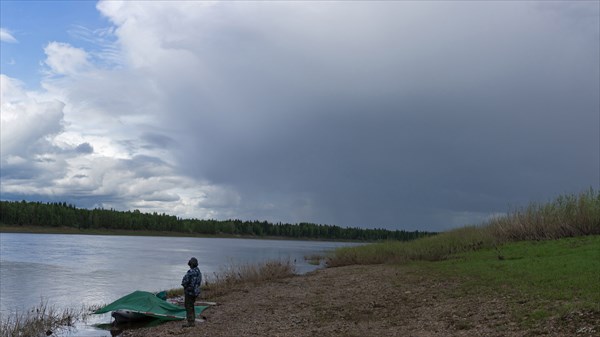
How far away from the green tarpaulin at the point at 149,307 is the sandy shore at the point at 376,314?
1218mm

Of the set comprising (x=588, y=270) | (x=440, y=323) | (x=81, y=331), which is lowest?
(x=81, y=331)

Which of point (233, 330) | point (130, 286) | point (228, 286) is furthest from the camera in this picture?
point (130, 286)

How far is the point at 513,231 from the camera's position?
138 ft

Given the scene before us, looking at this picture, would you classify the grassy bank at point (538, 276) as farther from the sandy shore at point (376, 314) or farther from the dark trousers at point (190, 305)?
the dark trousers at point (190, 305)

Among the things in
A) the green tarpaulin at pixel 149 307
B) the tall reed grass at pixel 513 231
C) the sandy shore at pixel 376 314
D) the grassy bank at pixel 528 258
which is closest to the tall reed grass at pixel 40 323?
the green tarpaulin at pixel 149 307

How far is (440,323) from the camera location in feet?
53.5

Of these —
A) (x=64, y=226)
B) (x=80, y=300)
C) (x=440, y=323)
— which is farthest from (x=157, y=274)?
(x=64, y=226)

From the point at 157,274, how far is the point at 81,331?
2841 centimetres

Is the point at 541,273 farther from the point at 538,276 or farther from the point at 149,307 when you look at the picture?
the point at 149,307

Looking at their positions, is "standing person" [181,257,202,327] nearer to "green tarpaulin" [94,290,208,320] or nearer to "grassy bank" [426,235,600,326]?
"green tarpaulin" [94,290,208,320]

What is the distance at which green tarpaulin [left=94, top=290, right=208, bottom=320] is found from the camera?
2309 centimetres

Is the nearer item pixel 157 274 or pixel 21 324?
pixel 21 324

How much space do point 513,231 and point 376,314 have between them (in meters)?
26.3

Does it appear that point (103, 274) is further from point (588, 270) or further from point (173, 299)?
point (588, 270)
